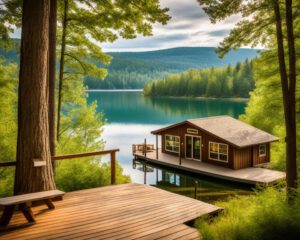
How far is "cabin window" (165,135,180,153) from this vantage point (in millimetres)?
26875

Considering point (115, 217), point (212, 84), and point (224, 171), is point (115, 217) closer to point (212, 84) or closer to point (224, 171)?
point (224, 171)

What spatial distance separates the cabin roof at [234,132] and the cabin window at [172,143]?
2547 millimetres

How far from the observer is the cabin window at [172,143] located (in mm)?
26875

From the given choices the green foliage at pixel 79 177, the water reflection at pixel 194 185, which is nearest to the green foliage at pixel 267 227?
the green foliage at pixel 79 177

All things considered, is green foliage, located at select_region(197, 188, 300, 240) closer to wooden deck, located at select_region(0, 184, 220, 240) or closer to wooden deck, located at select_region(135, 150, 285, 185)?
wooden deck, located at select_region(0, 184, 220, 240)

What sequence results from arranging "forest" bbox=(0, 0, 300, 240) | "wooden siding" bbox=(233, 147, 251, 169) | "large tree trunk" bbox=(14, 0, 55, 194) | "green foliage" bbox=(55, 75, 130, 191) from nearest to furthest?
"forest" bbox=(0, 0, 300, 240), "large tree trunk" bbox=(14, 0, 55, 194), "green foliage" bbox=(55, 75, 130, 191), "wooden siding" bbox=(233, 147, 251, 169)

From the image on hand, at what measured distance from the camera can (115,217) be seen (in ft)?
20.6

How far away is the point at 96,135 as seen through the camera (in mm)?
19609

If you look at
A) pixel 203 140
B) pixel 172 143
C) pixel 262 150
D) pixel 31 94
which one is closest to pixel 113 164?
pixel 31 94

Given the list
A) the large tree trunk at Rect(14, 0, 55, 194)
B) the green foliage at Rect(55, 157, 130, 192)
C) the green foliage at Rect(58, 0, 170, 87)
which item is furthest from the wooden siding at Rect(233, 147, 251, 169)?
the large tree trunk at Rect(14, 0, 55, 194)

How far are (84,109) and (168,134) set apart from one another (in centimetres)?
997

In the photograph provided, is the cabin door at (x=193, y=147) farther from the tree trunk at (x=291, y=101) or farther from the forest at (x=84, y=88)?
the tree trunk at (x=291, y=101)

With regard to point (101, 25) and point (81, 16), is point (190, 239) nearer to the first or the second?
point (101, 25)

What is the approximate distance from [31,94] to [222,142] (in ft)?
59.6
